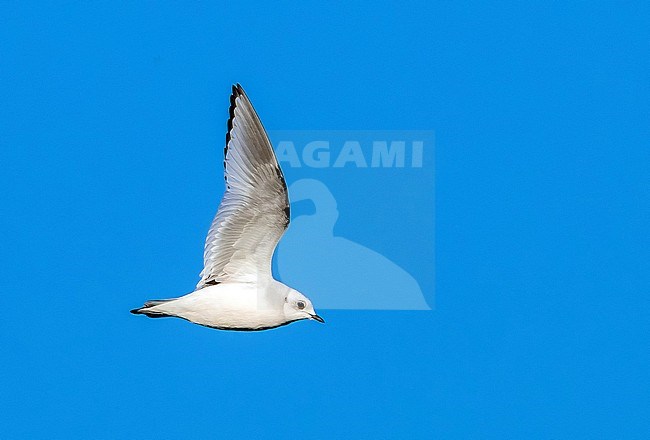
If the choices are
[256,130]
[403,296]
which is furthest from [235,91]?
[403,296]

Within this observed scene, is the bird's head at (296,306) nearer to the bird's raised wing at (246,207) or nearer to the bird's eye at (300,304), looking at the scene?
the bird's eye at (300,304)

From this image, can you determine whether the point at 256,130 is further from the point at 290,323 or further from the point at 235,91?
the point at 290,323

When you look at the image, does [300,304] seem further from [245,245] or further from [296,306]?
[245,245]

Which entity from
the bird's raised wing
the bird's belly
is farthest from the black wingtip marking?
the bird's belly

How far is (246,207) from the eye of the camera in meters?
3.61

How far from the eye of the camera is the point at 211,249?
12.1ft

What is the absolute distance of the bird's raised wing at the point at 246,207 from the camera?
3.57 metres

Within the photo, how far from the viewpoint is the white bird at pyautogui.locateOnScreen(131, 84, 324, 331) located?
11.7ft

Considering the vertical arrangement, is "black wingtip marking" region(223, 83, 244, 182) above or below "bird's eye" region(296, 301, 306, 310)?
above

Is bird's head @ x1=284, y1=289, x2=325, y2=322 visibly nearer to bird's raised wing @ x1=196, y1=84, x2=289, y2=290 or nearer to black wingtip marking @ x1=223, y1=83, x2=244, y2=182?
bird's raised wing @ x1=196, y1=84, x2=289, y2=290

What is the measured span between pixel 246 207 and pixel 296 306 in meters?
0.34

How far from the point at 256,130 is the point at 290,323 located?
61cm

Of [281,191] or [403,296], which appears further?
[403,296]

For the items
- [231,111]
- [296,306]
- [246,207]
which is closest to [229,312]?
[296,306]
